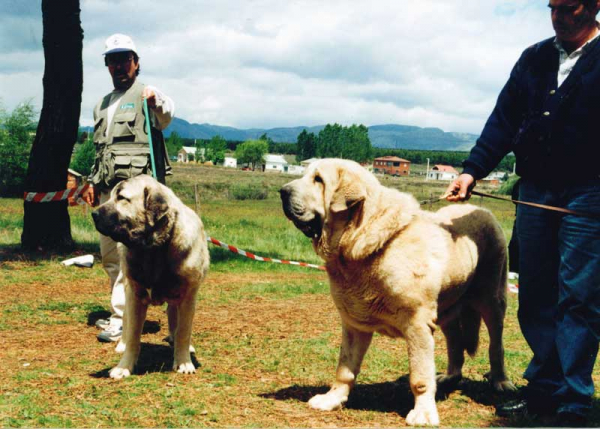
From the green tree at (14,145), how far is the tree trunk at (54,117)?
27.0 meters

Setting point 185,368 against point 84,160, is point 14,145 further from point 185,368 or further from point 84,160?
point 185,368

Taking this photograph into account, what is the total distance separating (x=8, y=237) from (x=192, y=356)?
9.24m

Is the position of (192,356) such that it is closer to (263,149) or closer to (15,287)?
(15,287)

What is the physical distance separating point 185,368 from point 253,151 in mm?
116032

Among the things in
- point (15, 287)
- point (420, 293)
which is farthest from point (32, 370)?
point (15, 287)

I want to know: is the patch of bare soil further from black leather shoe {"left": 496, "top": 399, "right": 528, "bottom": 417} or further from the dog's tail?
the dog's tail

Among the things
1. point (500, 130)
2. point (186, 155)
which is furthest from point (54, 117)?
point (186, 155)

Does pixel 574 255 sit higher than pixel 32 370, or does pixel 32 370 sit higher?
pixel 574 255

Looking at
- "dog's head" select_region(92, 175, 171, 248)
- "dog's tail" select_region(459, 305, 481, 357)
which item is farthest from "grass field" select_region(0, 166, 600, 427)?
"dog's head" select_region(92, 175, 171, 248)

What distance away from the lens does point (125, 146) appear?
5559 millimetres

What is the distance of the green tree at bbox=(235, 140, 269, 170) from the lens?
116219mm

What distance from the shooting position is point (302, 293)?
9.06 metres

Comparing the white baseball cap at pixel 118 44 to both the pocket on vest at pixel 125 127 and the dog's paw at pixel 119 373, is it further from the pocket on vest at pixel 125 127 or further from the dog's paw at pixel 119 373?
the dog's paw at pixel 119 373

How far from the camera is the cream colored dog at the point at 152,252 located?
4.43 metres
